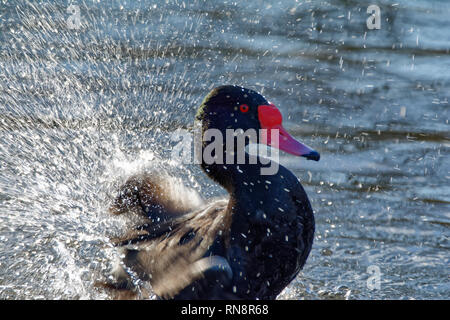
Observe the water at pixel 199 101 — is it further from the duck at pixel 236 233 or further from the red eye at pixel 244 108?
the red eye at pixel 244 108

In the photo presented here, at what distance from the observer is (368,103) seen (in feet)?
21.4

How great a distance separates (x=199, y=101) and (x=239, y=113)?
2568 mm

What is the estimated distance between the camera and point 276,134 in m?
3.88

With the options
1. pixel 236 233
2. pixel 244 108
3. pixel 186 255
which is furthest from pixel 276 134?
pixel 186 255

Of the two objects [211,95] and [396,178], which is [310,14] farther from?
[211,95]

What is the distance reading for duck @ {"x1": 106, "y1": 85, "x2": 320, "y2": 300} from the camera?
358cm

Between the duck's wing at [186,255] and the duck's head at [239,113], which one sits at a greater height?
the duck's head at [239,113]

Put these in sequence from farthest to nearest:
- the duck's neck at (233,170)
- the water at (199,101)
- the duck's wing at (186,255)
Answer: the water at (199,101), the duck's neck at (233,170), the duck's wing at (186,255)

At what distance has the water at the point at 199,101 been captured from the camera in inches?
173

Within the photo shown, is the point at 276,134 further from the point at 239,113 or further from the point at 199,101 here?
the point at 199,101

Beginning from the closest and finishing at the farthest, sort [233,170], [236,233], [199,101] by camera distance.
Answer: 1. [236,233]
2. [233,170]
3. [199,101]

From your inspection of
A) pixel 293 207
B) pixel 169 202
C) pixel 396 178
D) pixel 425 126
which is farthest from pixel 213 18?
pixel 293 207

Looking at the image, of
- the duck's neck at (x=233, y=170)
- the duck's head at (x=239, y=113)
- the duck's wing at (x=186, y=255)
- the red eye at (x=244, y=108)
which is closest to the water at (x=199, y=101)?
the duck's wing at (x=186, y=255)

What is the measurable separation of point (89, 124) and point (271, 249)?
2951 millimetres
